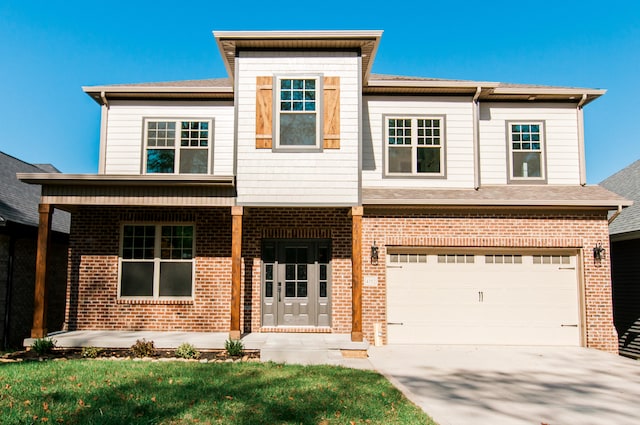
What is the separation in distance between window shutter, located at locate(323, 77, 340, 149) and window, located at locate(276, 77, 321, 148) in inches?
7.1

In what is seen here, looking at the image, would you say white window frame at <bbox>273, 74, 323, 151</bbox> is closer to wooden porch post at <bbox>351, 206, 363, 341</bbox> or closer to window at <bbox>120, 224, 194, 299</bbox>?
wooden porch post at <bbox>351, 206, 363, 341</bbox>

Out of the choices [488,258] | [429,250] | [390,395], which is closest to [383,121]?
[429,250]

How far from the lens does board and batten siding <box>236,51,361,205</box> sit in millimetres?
10266

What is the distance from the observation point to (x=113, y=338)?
1005 centimetres

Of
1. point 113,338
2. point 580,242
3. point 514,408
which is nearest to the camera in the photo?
point 514,408

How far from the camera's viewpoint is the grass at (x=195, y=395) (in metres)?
5.40

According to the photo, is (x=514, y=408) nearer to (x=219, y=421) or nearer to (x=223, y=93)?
(x=219, y=421)

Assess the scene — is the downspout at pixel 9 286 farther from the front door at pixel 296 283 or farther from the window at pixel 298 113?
the window at pixel 298 113

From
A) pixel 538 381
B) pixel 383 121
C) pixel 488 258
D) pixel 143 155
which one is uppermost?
pixel 383 121

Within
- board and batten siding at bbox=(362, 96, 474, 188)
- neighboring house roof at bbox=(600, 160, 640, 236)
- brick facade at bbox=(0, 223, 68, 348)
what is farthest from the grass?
neighboring house roof at bbox=(600, 160, 640, 236)

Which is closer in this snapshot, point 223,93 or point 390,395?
point 390,395

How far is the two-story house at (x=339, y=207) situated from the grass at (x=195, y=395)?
2.85m

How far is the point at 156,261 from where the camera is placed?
1162 cm

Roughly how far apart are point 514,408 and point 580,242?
6324 mm
